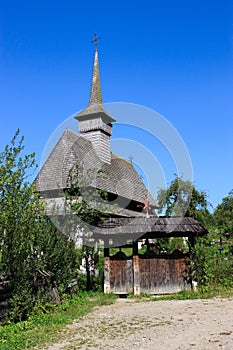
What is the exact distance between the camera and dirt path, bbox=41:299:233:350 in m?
6.43

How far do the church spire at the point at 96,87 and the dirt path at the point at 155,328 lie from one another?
75.0ft

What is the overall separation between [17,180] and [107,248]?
18.5ft

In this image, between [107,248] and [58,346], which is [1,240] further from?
[107,248]

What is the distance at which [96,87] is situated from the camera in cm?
3136

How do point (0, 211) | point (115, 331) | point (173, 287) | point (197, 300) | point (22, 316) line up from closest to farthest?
point (115, 331)
point (0, 211)
point (22, 316)
point (197, 300)
point (173, 287)

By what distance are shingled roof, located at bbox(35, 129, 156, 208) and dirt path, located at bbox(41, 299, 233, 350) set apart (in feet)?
35.1

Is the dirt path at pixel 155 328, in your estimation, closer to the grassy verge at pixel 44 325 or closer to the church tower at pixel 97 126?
the grassy verge at pixel 44 325

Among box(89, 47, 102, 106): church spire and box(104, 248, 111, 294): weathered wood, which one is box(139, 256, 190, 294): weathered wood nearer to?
box(104, 248, 111, 294): weathered wood

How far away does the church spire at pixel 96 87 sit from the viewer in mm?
30814

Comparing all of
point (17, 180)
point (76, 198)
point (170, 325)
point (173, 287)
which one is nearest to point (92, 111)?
point (76, 198)

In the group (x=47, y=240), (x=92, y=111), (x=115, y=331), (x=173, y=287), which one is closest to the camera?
(x=115, y=331)

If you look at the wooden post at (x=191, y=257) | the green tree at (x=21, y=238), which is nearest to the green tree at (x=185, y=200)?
the wooden post at (x=191, y=257)

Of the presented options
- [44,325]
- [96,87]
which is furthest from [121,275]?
[96,87]

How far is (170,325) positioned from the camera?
793 cm
